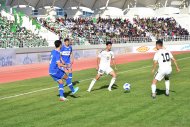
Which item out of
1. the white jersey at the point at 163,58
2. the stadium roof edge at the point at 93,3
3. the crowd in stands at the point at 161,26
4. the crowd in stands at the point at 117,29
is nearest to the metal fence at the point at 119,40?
the crowd in stands at the point at 117,29

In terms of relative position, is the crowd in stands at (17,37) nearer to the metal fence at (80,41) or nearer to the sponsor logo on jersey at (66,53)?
the metal fence at (80,41)

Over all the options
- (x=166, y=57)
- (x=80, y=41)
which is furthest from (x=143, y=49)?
(x=166, y=57)

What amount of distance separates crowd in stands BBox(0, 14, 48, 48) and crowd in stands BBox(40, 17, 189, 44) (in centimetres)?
664

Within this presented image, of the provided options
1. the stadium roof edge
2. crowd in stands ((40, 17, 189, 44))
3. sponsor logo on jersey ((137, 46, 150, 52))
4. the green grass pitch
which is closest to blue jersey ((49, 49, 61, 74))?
the green grass pitch

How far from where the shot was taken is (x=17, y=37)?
4384cm

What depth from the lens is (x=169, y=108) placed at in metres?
12.6

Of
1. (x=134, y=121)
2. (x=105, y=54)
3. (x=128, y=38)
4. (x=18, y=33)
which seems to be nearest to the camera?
(x=134, y=121)

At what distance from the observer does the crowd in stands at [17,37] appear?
41.1 m

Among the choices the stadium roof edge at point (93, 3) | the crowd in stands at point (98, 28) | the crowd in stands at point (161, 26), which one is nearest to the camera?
the crowd in stands at point (98, 28)

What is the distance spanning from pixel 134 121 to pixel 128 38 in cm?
4944

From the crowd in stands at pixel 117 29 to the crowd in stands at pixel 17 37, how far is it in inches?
261

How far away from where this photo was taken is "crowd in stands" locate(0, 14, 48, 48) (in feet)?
135

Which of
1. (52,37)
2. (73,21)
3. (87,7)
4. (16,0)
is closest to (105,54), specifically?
(52,37)

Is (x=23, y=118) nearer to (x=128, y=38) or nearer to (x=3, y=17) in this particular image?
(x=3, y=17)
